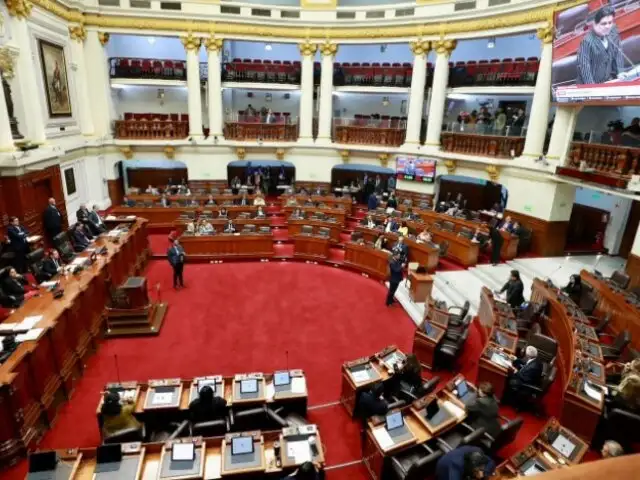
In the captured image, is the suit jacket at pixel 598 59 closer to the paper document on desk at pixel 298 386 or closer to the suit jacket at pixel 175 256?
the paper document on desk at pixel 298 386

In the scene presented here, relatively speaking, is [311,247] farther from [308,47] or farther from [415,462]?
[308,47]

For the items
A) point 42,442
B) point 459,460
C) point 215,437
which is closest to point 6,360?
point 42,442

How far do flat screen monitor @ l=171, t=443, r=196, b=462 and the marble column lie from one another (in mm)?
16324

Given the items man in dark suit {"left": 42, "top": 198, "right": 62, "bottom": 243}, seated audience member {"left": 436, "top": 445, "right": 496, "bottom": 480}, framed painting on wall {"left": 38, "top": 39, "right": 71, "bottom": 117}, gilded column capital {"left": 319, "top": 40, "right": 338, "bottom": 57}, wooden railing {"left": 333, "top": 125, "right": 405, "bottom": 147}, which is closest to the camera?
seated audience member {"left": 436, "top": 445, "right": 496, "bottom": 480}

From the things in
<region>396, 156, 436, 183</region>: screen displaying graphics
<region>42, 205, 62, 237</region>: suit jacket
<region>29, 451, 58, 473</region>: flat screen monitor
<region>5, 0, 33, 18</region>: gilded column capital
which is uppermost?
<region>5, 0, 33, 18</region>: gilded column capital

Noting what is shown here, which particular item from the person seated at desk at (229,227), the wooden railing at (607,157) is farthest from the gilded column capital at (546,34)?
the person seated at desk at (229,227)

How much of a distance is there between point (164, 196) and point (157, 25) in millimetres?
7410

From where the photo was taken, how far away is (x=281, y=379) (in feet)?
21.4

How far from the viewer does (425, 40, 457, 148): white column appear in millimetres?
16547

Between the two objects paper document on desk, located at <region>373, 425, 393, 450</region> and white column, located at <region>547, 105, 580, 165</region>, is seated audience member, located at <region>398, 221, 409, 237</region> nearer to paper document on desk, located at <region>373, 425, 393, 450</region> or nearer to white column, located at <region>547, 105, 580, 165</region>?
white column, located at <region>547, 105, 580, 165</region>

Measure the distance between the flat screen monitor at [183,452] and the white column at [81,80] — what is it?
16216 millimetres

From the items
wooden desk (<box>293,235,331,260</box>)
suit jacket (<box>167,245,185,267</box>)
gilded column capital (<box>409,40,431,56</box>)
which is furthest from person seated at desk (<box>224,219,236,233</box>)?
gilded column capital (<box>409,40,431,56</box>)

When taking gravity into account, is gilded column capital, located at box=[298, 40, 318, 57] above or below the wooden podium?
above

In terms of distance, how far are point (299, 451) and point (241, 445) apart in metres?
0.75
